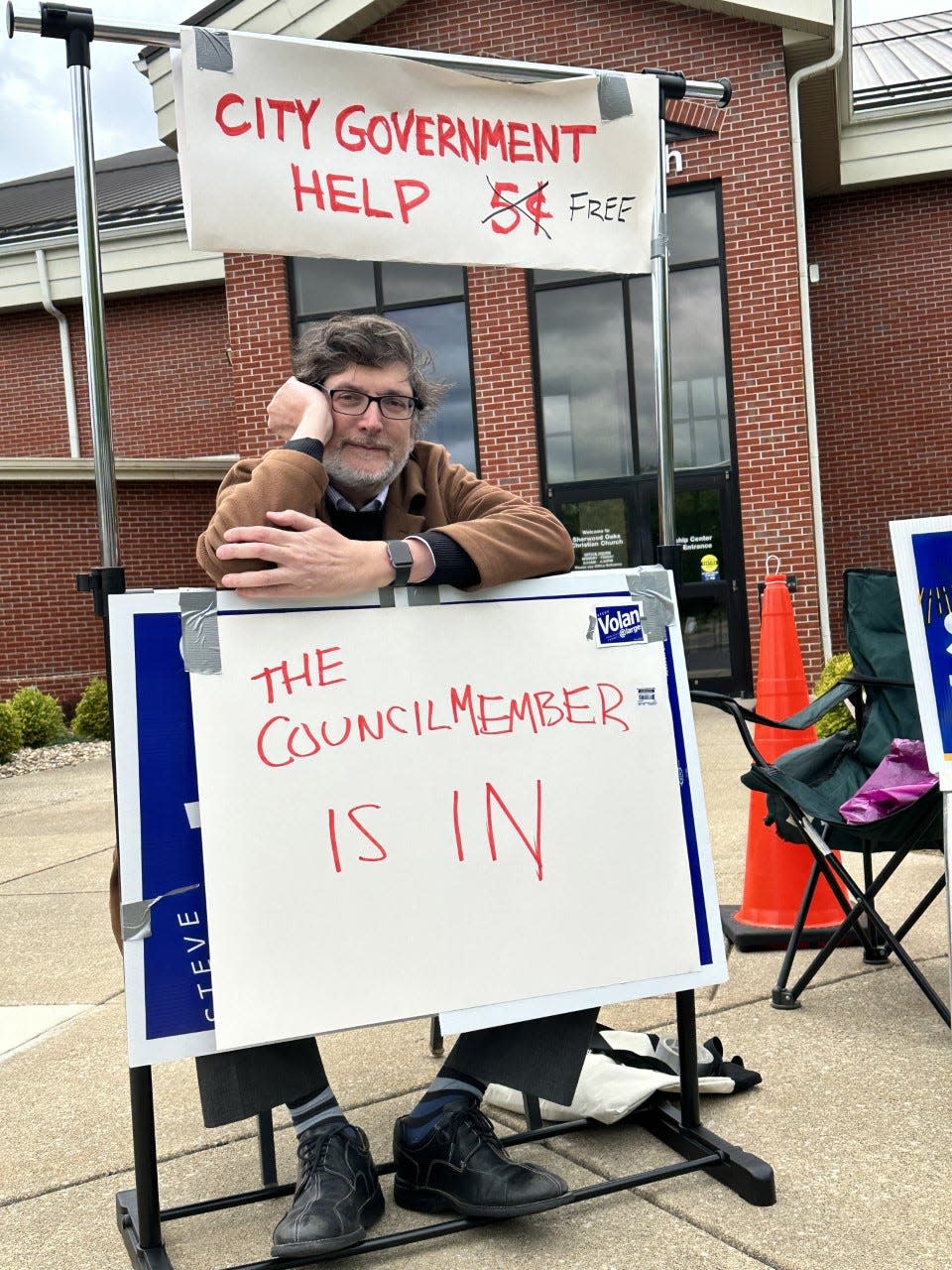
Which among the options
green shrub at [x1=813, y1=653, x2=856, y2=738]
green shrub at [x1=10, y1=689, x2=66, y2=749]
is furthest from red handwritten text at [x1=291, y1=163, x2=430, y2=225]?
green shrub at [x1=10, y1=689, x2=66, y2=749]

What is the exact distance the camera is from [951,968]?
269cm

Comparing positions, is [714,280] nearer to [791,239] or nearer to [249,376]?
[791,239]

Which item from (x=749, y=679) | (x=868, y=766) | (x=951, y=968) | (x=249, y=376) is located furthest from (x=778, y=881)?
(x=249, y=376)

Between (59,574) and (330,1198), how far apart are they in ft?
41.2

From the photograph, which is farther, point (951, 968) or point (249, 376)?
point (249, 376)

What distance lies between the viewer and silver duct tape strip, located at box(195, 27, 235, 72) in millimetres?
2172

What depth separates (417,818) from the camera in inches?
85.0

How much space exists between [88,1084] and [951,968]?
85.5 inches

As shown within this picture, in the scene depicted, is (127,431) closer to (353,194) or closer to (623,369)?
(623,369)

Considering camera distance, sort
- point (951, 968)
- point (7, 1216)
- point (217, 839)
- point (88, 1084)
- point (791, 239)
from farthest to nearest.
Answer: point (791, 239), point (88, 1084), point (951, 968), point (7, 1216), point (217, 839)

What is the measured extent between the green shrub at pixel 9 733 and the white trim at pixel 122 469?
115 inches

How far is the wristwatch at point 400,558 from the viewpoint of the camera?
7.04 ft

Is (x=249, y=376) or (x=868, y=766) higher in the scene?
(x=249, y=376)

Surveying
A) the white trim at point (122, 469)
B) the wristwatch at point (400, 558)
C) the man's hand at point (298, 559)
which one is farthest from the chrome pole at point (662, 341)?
the white trim at point (122, 469)
